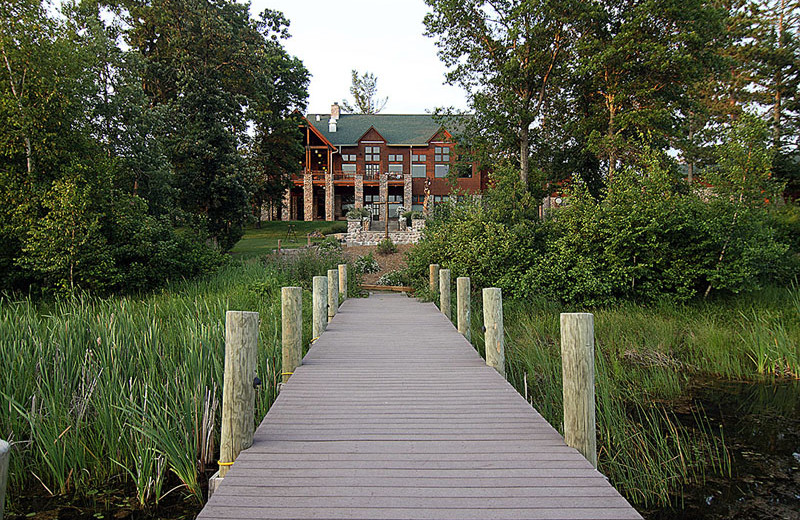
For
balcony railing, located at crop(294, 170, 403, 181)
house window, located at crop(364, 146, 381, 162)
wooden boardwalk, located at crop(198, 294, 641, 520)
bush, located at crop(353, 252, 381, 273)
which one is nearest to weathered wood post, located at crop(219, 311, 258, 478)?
wooden boardwalk, located at crop(198, 294, 641, 520)

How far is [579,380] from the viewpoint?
11.2ft

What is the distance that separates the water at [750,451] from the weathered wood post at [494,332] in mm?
2023

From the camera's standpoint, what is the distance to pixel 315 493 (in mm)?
2746

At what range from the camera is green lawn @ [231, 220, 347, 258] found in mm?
22781

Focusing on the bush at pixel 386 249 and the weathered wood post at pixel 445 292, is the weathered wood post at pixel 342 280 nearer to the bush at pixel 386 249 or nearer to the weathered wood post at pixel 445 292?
the weathered wood post at pixel 445 292

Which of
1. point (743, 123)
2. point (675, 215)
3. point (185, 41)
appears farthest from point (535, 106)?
point (185, 41)

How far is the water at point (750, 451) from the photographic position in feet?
13.4

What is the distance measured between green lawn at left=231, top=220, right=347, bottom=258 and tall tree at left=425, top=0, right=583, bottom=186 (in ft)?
34.8

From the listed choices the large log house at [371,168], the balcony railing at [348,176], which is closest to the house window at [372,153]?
the large log house at [371,168]

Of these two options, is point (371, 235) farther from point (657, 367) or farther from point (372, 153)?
point (657, 367)

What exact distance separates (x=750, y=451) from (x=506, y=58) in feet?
55.0

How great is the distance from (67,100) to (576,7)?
15.8 m

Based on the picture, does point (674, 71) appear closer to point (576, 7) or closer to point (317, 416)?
point (576, 7)

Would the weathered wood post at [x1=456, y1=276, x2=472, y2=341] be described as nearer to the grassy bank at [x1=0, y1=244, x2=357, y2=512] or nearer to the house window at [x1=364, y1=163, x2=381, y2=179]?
the grassy bank at [x1=0, y1=244, x2=357, y2=512]
